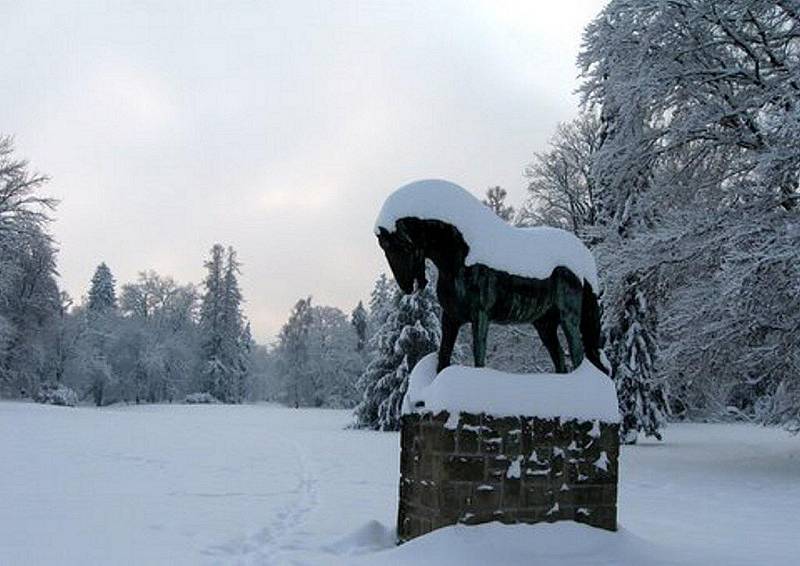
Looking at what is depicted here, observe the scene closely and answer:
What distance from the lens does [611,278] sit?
1400 centimetres

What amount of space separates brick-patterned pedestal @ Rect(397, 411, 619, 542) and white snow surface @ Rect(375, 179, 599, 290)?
1.44 meters

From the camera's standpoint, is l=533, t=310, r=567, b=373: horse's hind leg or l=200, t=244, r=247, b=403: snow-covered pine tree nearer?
l=533, t=310, r=567, b=373: horse's hind leg

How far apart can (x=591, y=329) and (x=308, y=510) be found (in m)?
4.30

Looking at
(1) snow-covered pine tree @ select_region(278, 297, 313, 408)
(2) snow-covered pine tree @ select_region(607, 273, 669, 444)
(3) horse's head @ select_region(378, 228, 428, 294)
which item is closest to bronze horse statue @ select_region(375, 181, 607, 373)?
(3) horse's head @ select_region(378, 228, 428, 294)

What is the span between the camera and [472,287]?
6.55m

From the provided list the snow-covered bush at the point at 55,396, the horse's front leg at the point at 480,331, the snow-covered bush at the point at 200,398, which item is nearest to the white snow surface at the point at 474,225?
the horse's front leg at the point at 480,331

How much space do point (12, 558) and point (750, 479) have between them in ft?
39.0

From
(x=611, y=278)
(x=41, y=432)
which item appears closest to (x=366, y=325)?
(x=41, y=432)

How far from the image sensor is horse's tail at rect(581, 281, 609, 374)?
7.46 metres

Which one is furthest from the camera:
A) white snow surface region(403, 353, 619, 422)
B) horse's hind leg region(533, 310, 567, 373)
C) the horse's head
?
horse's hind leg region(533, 310, 567, 373)

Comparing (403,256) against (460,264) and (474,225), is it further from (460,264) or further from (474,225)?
(474,225)

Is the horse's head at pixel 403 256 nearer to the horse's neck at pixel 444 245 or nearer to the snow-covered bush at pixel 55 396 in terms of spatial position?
the horse's neck at pixel 444 245

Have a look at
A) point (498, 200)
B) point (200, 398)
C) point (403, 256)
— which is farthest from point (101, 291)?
point (403, 256)

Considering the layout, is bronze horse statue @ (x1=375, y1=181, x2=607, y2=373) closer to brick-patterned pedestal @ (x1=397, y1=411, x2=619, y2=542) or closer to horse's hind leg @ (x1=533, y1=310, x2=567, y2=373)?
horse's hind leg @ (x1=533, y1=310, x2=567, y2=373)
